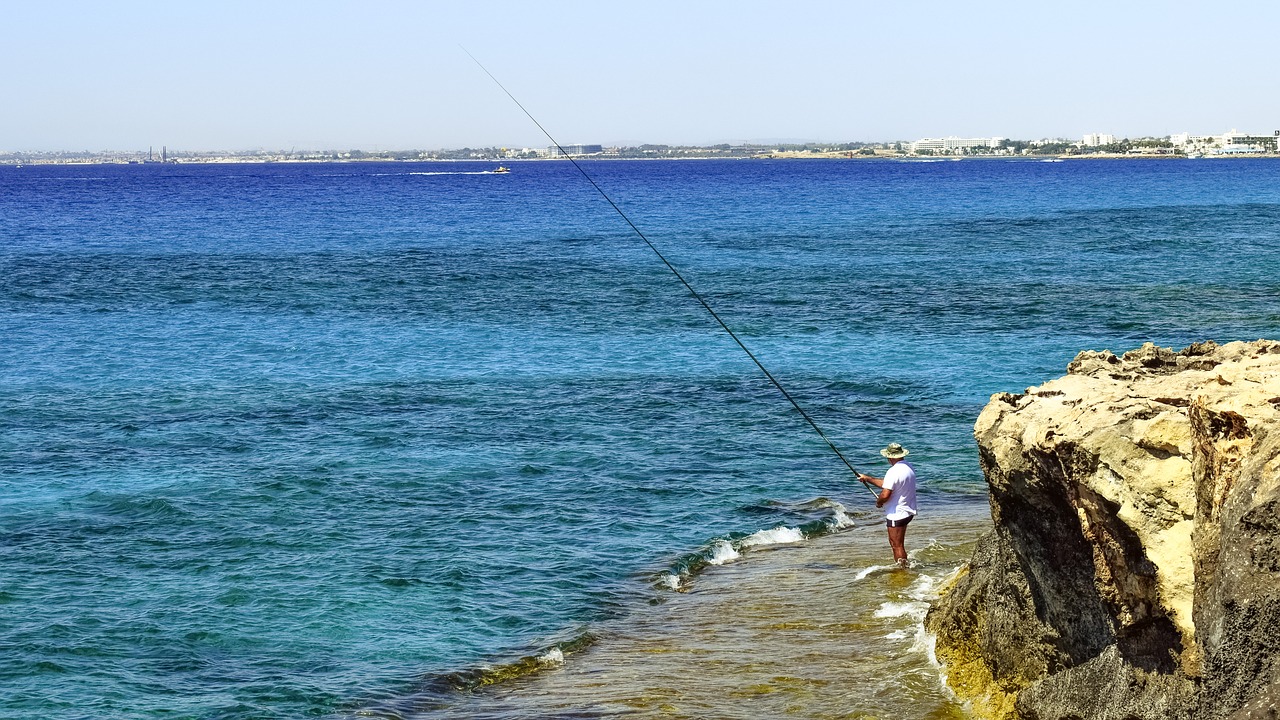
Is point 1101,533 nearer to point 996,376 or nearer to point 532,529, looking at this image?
point 532,529

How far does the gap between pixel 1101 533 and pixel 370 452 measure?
11964 millimetres

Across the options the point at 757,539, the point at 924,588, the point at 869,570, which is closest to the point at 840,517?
the point at 757,539

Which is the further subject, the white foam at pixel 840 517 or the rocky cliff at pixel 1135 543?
the white foam at pixel 840 517

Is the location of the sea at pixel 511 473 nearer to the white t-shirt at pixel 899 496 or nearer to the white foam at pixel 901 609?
the white foam at pixel 901 609

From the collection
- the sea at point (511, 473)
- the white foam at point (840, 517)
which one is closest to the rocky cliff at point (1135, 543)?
the sea at point (511, 473)

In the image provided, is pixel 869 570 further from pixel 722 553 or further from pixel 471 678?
pixel 471 678

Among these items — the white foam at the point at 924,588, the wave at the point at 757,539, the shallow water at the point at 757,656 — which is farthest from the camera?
the wave at the point at 757,539

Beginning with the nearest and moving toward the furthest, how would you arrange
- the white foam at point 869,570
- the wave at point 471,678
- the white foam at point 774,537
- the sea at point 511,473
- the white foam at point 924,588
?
the wave at point 471,678
the sea at point 511,473
the white foam at point 924,588
the white foam at point 869,570
the white foam at point 774,537

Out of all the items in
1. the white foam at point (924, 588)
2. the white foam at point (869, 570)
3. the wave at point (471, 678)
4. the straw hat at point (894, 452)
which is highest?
the straw hat at point (894, 452)

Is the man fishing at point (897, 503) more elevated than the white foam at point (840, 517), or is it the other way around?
the man fishing at point (897, 503)

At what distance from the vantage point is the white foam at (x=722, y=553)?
12477 mm

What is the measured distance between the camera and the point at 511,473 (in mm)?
15734

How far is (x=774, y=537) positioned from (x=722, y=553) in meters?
0.73

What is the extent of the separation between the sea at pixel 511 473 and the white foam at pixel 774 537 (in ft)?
0.17
